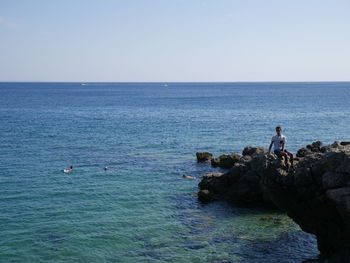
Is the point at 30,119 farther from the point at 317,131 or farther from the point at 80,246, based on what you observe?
the point at 80,246

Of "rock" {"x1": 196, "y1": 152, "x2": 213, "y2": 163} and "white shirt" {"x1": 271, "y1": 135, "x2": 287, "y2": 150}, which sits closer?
"white shirt" {"x1": 271, "y1": 135, "x2": 287, "y2": 150}

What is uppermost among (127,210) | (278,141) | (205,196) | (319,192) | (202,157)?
(278,141)

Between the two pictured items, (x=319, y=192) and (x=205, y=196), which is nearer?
(x=319, y=192)

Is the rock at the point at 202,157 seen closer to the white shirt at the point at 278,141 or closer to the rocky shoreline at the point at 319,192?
the rocky shoreline at the point at 319,192

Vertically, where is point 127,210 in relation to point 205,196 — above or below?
below

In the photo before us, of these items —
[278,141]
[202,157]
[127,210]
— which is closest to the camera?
[278,141]

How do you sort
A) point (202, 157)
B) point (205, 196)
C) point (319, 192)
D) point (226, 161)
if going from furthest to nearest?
point (202, 157) → point (226, 161) → point (205, 196) → point (319, 192)

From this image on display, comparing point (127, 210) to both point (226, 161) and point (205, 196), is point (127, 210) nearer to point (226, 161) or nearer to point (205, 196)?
point (205, 196)

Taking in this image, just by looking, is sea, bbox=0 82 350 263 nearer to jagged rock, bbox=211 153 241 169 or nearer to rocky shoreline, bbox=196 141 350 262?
jagged rock, bbox=211 153 241 169

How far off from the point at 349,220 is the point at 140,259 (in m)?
11.2

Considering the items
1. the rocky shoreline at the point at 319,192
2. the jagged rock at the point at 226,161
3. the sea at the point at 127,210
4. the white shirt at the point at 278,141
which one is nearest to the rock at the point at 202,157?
the sea at the point at 127,210

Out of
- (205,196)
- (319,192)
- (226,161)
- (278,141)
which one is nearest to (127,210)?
(205,196)

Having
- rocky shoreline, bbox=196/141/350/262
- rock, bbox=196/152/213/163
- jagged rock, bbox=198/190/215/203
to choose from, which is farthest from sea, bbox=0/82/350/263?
rocky shoreline, bbox=196/141/350/262

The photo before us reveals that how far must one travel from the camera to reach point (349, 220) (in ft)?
58.3
